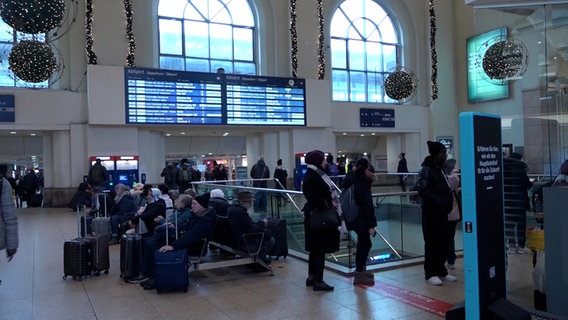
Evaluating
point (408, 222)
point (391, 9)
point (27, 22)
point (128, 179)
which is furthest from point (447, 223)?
point (391, 9)

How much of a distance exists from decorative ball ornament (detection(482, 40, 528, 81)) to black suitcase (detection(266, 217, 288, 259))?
3.77 metres

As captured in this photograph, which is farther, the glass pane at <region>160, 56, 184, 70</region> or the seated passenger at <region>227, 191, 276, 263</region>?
the glass pane at <region>160, 56, 184, 70</region>

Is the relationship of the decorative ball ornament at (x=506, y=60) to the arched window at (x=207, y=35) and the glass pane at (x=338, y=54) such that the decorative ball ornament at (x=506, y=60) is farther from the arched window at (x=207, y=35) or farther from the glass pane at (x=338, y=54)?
the glass pane at (x=338, y=54)

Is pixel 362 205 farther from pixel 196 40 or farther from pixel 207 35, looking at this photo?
pixel 207 35

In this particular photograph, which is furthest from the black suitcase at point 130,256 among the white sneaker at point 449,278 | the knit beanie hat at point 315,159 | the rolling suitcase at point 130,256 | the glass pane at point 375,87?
the glass pane at point 375,87

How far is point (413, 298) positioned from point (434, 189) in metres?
1.22

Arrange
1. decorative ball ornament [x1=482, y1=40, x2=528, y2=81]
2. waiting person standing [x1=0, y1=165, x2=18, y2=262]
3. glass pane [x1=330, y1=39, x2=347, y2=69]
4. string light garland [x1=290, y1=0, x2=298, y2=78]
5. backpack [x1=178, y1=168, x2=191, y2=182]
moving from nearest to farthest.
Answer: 1. waiting person standing [x1=0, y1=165, x2=18, y2=262]
2. decorative ball ornament [x1=482, y1=40, x2=528, y2=81]
3. backpack [x1=178, y1=168, x2=191, y2=182]
4. string light garland [x1=290, y1=0, x2=298, y2=78]
5. glass pane [x1=330, y1=39, x2=347, y2=69]

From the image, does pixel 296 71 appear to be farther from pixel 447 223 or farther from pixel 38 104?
pixel 447 223

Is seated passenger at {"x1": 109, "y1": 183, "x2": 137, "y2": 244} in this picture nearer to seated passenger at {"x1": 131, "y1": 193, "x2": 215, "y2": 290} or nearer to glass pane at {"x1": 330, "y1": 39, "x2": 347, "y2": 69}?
seated passenger at {"x1": 131, "y1": 193, "x2": 215, "y2": 290}

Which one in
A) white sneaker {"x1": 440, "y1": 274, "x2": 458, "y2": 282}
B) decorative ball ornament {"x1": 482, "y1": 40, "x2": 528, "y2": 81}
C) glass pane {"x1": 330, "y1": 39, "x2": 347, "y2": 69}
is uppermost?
glass pane {"x1": 330, "y1": 39, "x2": 347, "y2": 69}

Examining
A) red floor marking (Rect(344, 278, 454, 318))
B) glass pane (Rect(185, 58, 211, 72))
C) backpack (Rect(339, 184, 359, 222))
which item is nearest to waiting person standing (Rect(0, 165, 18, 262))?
backpack (Rect(339, 184, 359, 222))

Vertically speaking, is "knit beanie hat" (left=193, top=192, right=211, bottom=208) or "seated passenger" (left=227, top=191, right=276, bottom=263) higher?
"knit beanie hat" (left=193, top=192, right=211, bottom=208)

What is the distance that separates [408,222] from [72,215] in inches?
388

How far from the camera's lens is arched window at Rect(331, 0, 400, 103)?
21656 mm
